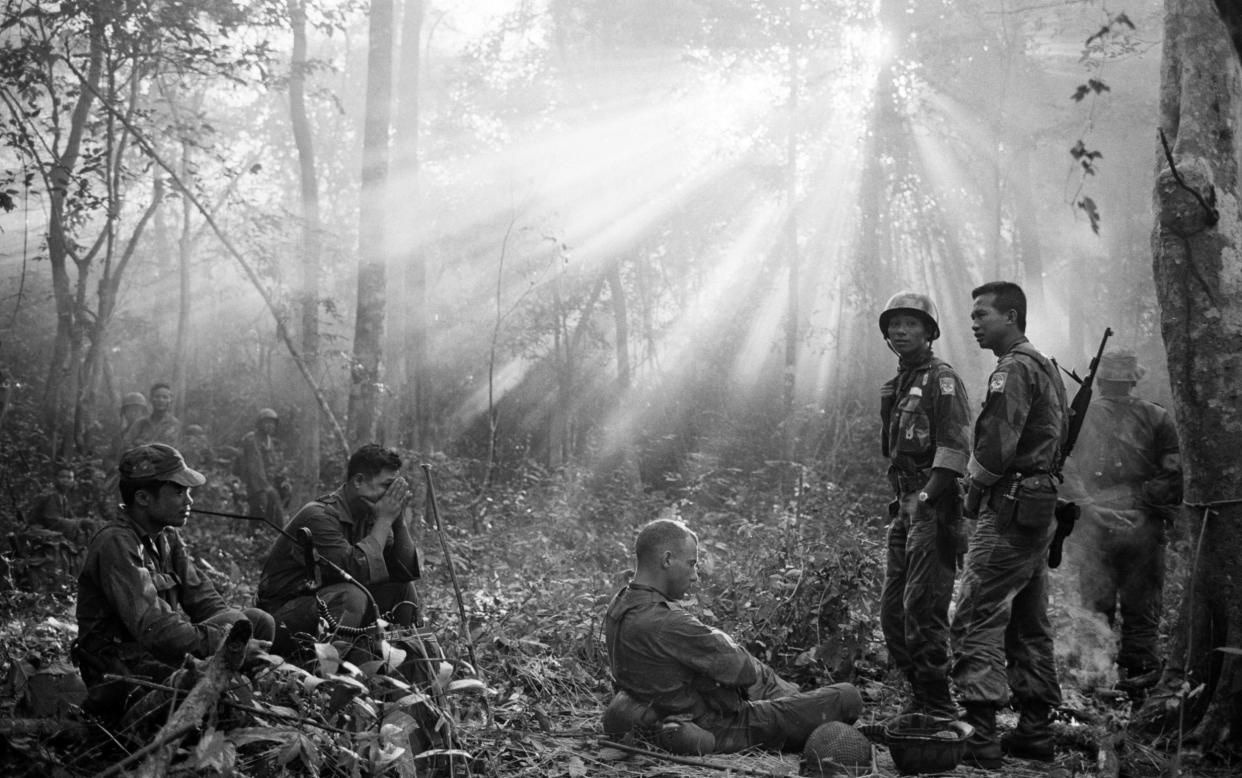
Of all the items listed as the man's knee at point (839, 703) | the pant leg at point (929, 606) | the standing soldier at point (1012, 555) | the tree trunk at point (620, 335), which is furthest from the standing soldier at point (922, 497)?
the tree trunk at point (620, 335)

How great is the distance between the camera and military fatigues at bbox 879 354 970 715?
521cm

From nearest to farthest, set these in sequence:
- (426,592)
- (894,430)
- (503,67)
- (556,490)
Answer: (894,430), (426,592), (556,490), (503,67)

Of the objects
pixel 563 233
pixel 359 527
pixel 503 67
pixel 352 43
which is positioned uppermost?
pixel 352 43

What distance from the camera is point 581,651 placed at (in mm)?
6672

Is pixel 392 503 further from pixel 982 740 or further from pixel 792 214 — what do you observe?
pixel 792 214

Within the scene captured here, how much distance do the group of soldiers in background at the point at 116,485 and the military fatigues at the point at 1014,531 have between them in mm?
5218

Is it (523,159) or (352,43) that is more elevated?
(352,43)

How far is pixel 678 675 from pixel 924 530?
1.58 m

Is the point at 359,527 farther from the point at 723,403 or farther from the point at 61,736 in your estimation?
the point at 723,403

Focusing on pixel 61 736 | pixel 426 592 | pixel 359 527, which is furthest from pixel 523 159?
pixel 61 736

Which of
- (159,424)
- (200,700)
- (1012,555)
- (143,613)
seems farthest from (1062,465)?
(159,424)

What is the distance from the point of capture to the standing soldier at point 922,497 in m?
5.21

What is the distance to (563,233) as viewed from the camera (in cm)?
2181

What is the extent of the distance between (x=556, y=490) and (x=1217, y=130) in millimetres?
8750
